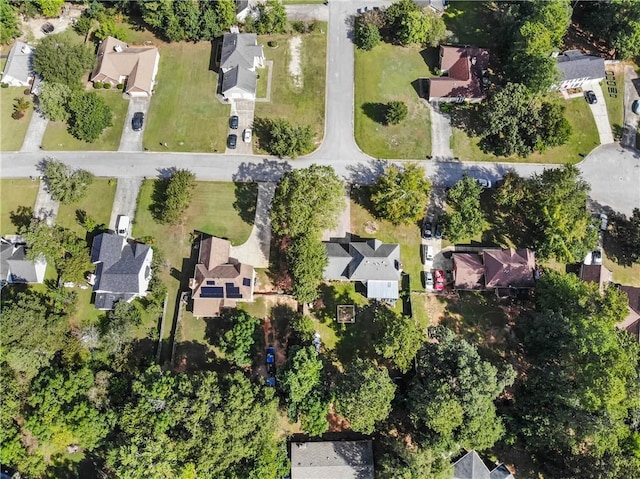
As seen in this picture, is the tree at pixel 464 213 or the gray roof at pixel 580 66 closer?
the tree at pixel 464 213

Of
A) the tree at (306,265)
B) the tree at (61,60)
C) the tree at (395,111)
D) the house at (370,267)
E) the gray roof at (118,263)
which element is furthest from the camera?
the tree at (395,111)

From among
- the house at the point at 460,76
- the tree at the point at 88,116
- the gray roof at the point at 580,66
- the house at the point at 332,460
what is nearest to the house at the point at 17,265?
the tree at the point at 88,116

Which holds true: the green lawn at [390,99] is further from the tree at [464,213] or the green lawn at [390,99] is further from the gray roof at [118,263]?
the gray roof at [118,263]

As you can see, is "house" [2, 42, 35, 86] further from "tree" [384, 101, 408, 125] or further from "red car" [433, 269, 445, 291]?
"red car" [433, 269, 445, 291]

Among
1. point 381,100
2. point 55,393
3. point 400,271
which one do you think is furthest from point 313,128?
point 55,393

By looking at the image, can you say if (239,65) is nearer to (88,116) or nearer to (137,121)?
(137,121)

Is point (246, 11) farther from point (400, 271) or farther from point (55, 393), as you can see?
point (55, 393)
